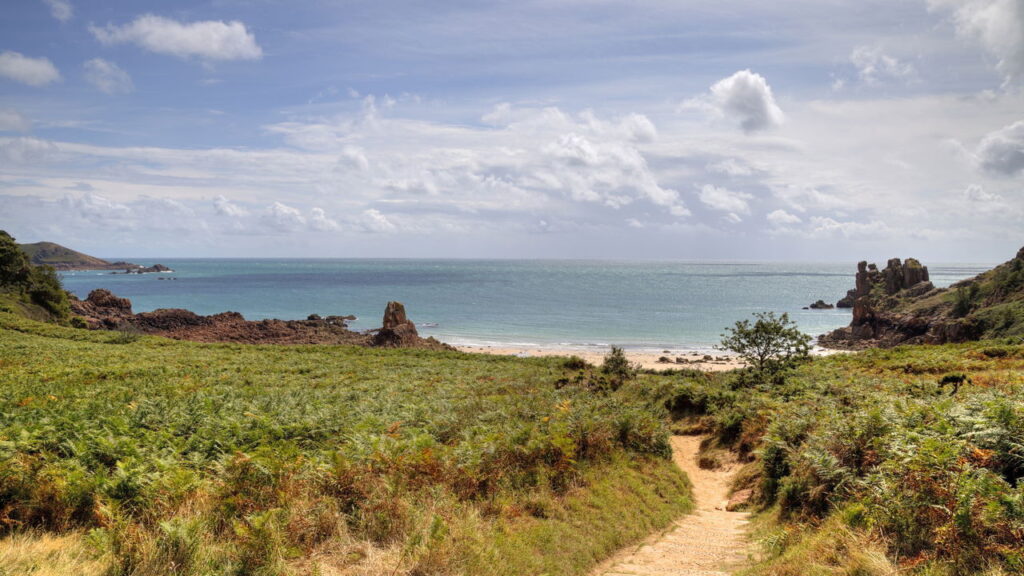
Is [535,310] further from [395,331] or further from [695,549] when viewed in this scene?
[695,549]

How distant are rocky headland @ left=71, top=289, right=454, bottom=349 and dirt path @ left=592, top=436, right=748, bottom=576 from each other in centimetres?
4597

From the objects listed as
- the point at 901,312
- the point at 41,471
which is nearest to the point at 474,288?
the point at 901,312

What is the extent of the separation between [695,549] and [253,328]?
67827 mm

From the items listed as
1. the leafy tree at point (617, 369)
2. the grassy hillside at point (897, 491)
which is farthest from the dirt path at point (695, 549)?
the leafy tree at point (617, 369)

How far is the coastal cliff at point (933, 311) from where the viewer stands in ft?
172

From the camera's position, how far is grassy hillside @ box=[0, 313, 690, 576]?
643 centimetres

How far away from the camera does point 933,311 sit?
7794cm

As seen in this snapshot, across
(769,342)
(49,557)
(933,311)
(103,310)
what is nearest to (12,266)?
(103,310)

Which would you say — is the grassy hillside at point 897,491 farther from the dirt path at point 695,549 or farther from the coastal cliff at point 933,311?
the coastal cliff at point 933,311

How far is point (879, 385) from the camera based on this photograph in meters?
18.1

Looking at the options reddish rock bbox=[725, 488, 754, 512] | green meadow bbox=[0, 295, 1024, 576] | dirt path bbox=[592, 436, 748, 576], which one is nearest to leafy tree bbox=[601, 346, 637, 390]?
green meadow bbox=[0, 295, 1024, 576]

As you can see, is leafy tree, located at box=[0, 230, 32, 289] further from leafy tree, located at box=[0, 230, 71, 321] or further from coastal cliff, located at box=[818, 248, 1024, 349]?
coastal cliff, located at box=[818, 248, 1024, 349]

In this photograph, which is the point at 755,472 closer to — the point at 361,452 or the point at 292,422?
the point at 361,452

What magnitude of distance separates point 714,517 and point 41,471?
42.6 ft
